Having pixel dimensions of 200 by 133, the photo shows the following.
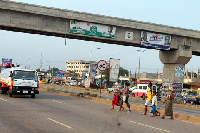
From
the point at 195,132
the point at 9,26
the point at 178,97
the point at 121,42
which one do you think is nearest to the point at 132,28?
the point at 121,42

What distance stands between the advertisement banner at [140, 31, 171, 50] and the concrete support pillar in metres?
Result: 1.53

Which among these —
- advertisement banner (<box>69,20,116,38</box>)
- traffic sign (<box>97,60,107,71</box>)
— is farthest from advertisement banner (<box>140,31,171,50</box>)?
traffic sign (<box>97,60,107,71</box>)

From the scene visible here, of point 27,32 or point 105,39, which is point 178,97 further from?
point 27,32

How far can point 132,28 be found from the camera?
1379 inches

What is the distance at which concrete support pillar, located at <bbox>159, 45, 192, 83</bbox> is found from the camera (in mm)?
37062

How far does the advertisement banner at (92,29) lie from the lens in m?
32.6

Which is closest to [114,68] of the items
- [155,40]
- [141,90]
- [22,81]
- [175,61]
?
[22,81]

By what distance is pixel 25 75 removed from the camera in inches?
1007

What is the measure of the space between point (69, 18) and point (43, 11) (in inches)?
103

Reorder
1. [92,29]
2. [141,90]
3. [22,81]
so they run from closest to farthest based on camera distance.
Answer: [22,81], [92,29], [141,90]

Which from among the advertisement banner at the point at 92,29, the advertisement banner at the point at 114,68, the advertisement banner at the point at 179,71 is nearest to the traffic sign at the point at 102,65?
the advertisement banner at the point at 114,68

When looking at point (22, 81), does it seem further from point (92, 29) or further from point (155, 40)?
point (155, 40)

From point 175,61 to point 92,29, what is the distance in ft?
34.9

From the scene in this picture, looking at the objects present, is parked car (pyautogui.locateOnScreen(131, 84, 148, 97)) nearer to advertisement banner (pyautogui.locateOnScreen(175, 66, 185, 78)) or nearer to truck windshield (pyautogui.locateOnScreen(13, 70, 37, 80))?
advertisement banner (pyautogui.locateOnScreen(175, 66, 185, 78))
